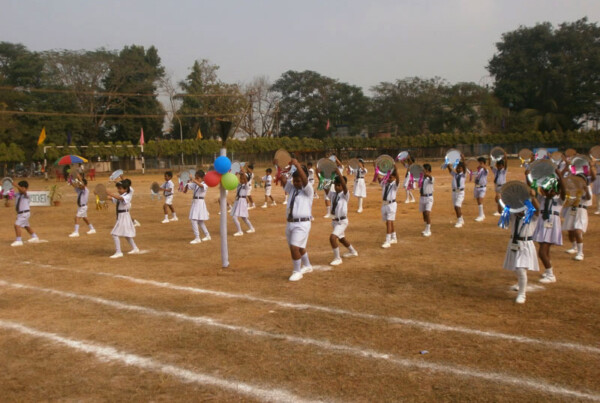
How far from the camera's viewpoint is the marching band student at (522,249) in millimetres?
7359

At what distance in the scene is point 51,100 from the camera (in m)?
62.6

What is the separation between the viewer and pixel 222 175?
32.7ft

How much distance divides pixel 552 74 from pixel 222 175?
237 ft

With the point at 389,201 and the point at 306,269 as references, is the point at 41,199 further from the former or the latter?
the point at 306,269

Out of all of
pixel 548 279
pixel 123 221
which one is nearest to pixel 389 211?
pixel 548 279

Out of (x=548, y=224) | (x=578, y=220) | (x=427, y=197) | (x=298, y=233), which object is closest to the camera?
(x=548, y=224)

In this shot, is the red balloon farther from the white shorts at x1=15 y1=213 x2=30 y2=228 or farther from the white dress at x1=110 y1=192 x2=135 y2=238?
the white shorts at x1=15 y1=213 x2=30 y2=228

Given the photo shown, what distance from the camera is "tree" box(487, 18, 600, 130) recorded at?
226 ft

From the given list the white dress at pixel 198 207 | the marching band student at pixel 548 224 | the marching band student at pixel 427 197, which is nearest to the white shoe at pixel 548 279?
the marching band student at pixel 548 224

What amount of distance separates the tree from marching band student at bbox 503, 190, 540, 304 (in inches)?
2645

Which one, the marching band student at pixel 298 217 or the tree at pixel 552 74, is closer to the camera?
the marching band student at pixel 298 217

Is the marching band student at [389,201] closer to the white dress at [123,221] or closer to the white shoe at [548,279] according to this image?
the white shoe at [548,279]

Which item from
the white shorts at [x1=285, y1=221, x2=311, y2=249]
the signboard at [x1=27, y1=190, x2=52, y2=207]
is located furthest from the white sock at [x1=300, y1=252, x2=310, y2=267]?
the signboard at [x1=27, y1=190, x2=52, y2=207]

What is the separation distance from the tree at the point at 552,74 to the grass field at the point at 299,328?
6649cm
